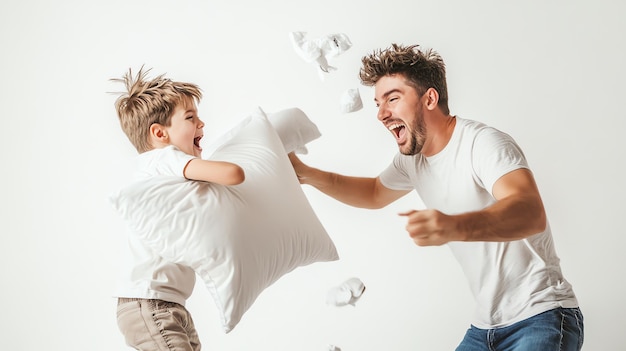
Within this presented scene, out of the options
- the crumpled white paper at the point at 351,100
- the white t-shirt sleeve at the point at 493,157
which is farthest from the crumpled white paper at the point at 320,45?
the white t-shirt sleeve at the point at 493,157

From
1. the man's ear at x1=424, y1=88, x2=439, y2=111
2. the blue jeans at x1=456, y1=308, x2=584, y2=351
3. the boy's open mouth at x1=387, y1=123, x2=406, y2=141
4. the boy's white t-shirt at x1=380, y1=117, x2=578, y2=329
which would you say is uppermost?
Result: the man's ear at x1=424, y1=88, x2=439, y2=111

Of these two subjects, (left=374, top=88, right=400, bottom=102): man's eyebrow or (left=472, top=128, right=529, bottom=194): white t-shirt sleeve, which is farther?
(left=374, top=88, right=400, bottom=102): man's eyebrow

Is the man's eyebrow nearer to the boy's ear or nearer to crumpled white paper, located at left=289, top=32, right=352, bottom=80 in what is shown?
crumpled white paper, located at left=289, top=32, right=352, bottom=80

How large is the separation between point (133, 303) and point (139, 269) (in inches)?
3.7

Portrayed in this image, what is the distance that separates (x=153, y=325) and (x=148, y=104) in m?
0.60

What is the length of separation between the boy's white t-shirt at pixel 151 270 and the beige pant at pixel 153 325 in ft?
0.08

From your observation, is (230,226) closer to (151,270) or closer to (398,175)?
(151,270)

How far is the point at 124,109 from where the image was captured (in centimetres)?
209

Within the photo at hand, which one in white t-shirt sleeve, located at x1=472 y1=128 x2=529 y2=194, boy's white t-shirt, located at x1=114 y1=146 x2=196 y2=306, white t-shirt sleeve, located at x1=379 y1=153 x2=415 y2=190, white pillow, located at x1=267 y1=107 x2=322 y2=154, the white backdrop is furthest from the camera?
the white backdrop

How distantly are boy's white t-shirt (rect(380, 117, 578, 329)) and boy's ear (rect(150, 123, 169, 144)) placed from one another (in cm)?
85

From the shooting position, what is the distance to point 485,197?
2234mm

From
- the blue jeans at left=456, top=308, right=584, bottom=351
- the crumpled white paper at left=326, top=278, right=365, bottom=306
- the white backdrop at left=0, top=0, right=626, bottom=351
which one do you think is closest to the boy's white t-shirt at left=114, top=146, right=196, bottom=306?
the crumpled white paper at left=326, top=278, right=365, bottom=306

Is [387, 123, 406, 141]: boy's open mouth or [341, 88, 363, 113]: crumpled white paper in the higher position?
[341, 88, 363, 113]: crumpled white paper

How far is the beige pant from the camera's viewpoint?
1986 millimetres
